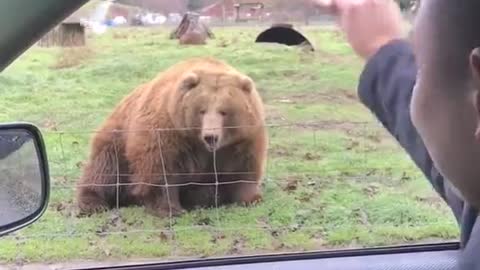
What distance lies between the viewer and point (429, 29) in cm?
72

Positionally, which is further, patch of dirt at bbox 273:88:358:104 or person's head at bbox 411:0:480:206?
patch of dirt at bbox 273:88:358:104

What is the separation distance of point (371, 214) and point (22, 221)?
102cm

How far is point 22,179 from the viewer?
117 cm

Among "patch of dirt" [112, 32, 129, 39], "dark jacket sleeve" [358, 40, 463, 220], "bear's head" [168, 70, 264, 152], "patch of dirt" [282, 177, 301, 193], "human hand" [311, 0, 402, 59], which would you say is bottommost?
"patch of dirt" [282, 177, 301, 193]

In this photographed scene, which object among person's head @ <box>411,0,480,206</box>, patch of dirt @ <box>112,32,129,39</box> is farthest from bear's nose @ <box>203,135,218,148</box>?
person's head @ <box>411,0,480,206</box>

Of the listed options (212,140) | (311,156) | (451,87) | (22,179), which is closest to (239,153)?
(212,140)

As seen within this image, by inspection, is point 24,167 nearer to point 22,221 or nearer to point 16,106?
point 22,221

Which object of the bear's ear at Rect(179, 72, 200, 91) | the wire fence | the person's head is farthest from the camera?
the bear's ear at Rect(179, 72, 200, 91)

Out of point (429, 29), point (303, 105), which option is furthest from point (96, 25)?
point (429, 29)

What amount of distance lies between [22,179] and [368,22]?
472mm

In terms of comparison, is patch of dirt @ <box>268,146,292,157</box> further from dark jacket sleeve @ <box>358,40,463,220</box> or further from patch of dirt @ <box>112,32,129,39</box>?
dark jacket sleeve @ <box>358,40,463,220</box>

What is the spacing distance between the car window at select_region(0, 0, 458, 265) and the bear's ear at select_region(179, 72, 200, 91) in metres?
0.06

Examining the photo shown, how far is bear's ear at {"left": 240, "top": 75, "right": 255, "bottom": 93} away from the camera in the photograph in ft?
6.42

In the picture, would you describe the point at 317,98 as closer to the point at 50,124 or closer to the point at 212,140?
the point at 212,140
